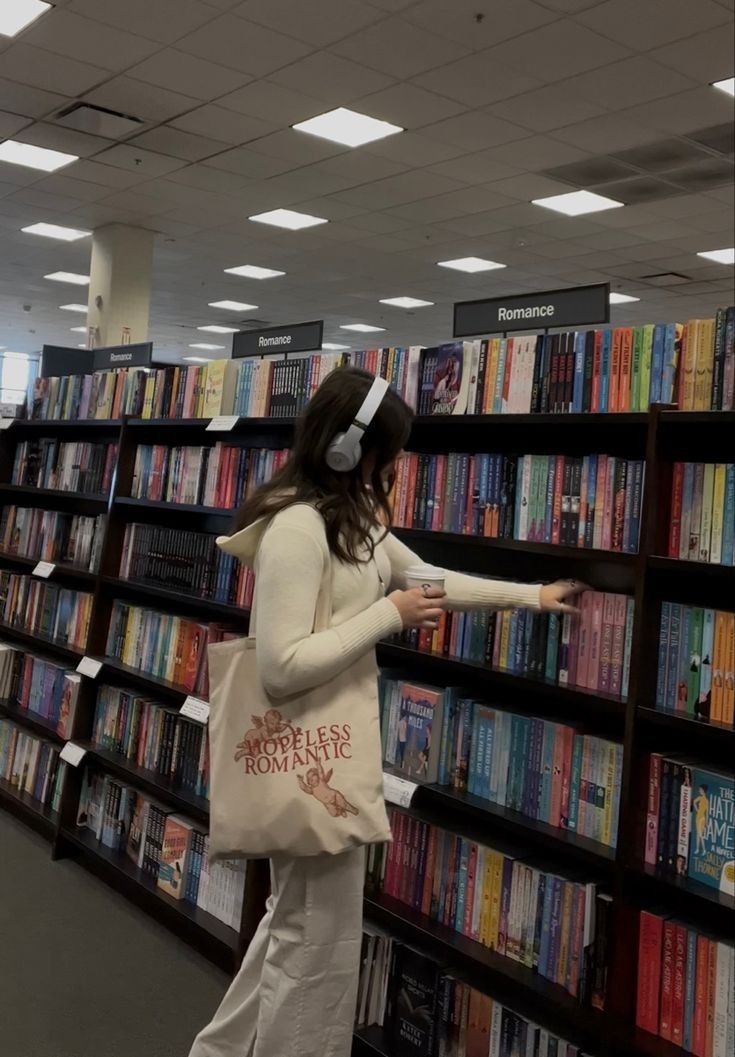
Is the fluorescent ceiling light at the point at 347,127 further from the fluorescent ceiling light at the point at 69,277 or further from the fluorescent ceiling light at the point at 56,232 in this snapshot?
the fluorescent ceiling light at the point at 69,277

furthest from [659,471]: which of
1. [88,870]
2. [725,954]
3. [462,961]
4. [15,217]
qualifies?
Result: [15,217]

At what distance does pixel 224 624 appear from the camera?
10.6 feet

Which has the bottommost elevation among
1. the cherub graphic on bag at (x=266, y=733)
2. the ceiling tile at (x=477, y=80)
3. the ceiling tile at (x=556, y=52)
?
the cherub graphic on bag at (x=266, y=733)

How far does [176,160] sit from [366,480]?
5.35 m

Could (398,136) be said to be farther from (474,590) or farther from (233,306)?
(233,306)

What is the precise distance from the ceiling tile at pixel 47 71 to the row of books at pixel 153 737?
3367 mm

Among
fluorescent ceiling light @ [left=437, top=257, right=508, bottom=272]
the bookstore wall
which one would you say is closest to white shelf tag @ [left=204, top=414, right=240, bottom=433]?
the bookstore wall

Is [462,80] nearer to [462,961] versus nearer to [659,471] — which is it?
[659,471]

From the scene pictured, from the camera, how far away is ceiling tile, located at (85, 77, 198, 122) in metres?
5.14

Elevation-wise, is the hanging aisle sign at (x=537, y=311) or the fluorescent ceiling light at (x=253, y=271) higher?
the fluorescent ceiling light at (x=253, y=271)

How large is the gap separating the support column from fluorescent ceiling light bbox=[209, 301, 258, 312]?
3198mm

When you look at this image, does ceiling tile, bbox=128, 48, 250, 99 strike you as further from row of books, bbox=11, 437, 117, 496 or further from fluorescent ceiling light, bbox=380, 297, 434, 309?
fluorescent ceiling light, bbox=380, 297, 434, 309

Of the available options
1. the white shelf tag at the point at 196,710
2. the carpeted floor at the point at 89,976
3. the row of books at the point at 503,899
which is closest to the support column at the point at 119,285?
the carpeted floor at the point at 89,976

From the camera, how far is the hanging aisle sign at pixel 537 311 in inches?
83.5
